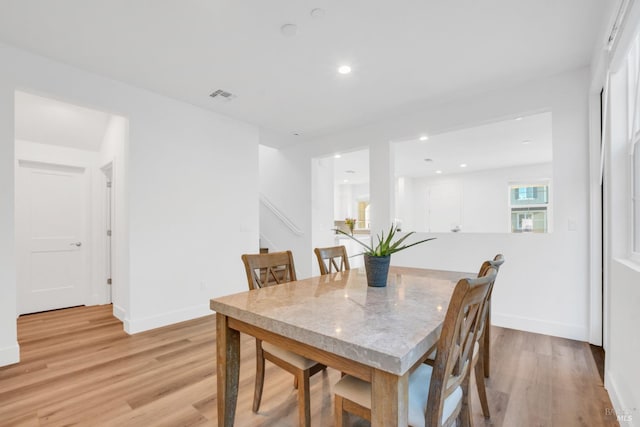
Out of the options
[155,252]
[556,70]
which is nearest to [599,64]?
[556,70]

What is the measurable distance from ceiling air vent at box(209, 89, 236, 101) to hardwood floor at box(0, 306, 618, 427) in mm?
2558

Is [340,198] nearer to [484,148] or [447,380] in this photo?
[484,148]

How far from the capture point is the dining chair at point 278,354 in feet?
4.49

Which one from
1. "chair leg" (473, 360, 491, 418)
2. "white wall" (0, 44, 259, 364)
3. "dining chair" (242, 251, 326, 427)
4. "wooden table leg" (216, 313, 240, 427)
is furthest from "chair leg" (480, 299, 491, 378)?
"white wall" (0, 44, 259, 364)

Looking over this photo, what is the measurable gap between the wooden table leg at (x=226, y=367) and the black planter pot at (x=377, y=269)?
757mm

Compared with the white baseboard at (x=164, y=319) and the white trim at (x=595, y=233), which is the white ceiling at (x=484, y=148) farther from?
the white baseboard at (x=164, y=319)

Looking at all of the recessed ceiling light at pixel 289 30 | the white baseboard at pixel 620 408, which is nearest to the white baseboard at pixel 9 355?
the recessed ceiling light at pixel 289 30

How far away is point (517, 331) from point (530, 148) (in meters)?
3.90

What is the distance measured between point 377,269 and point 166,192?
8.90 ft

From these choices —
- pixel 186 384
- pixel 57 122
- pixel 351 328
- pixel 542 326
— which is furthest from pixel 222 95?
pixel 542 326

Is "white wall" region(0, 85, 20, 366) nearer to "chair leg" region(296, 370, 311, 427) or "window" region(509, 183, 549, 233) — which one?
"chair leg" region(296, 370, 311, 427)

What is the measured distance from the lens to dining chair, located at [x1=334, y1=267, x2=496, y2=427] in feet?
2.95

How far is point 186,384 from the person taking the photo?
2047 millimetres

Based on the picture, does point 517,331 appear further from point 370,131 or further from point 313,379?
point 370,131
